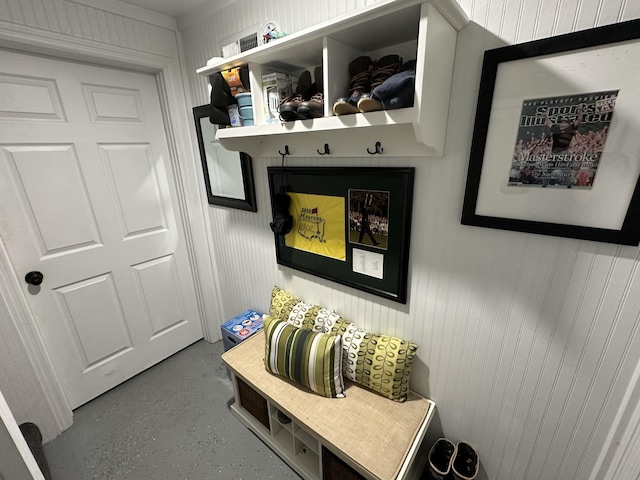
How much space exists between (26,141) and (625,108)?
7.45 ft

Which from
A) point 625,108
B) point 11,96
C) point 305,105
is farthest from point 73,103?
point 625,108

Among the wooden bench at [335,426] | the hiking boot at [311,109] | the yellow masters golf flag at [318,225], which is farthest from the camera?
the yellow masters golf flag at [318,225]

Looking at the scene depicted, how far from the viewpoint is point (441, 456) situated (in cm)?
117

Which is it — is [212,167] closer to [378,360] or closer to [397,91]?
[397,91]

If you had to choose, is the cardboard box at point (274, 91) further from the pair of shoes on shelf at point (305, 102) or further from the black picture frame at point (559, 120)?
the black picture frame at point (559, 120)

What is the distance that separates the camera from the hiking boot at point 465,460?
1095 mm

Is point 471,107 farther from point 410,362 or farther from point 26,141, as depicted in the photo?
point 26,141

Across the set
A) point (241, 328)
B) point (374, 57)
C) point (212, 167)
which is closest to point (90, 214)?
point (212, 167)

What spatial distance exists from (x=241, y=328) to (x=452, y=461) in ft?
4.18

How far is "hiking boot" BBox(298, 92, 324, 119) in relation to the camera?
2.88 feet

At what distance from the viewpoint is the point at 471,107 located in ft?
2.74

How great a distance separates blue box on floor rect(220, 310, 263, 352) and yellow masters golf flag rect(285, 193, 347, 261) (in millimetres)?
677

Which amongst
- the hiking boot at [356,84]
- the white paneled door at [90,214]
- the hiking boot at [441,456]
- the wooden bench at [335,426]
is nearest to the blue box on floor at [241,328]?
the wooden bench at [335,426]

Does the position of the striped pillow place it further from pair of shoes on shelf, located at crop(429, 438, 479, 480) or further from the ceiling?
the ceiling
